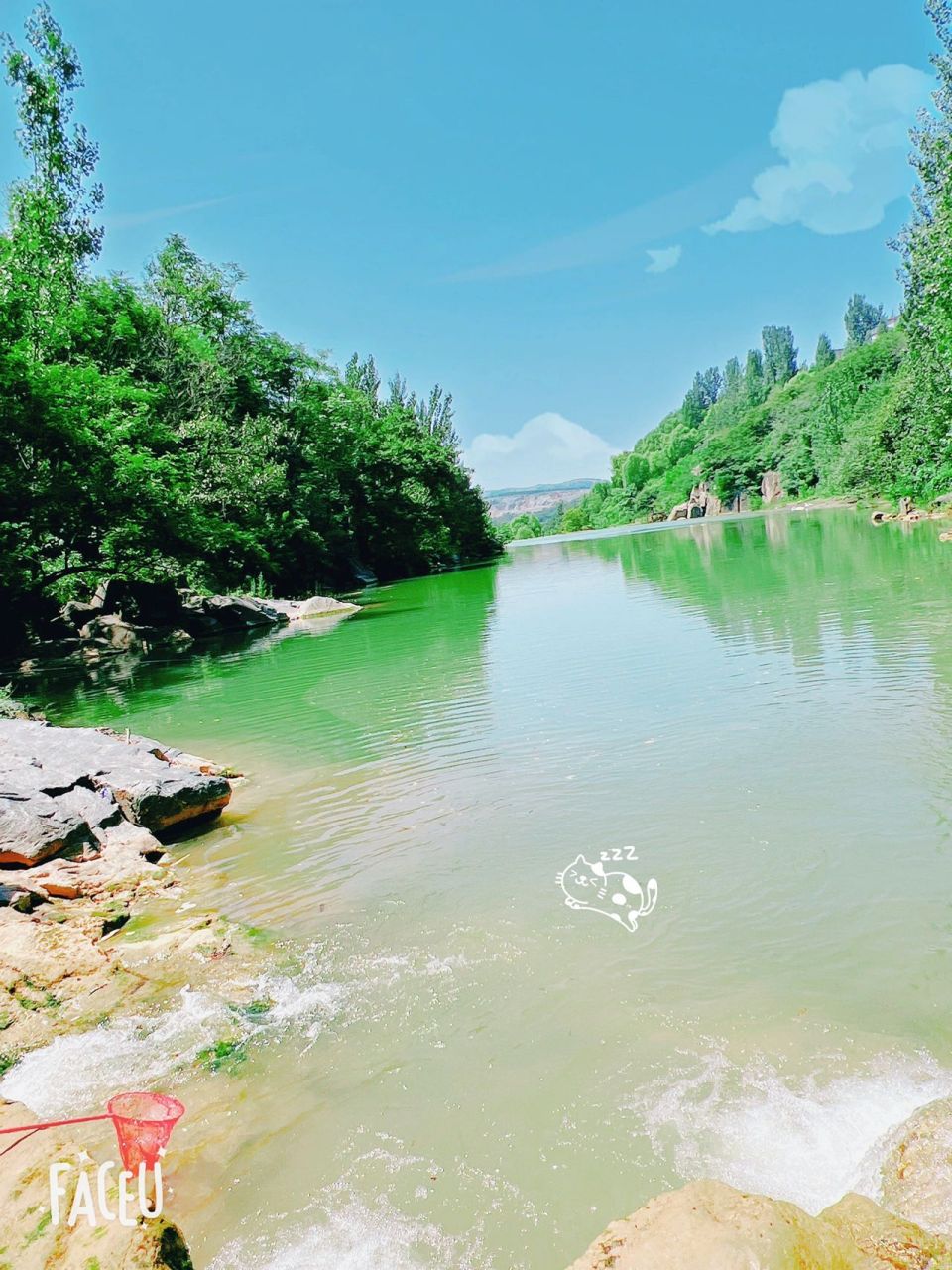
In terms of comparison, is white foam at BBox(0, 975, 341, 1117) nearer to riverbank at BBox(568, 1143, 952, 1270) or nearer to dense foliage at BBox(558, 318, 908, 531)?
riverbank at BBox(568, 1143, 952, 1270)

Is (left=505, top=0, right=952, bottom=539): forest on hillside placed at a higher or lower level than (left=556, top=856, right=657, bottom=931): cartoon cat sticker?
higher

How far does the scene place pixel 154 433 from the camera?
23547 millimetres

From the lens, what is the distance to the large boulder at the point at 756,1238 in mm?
2174

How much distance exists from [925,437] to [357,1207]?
129ft

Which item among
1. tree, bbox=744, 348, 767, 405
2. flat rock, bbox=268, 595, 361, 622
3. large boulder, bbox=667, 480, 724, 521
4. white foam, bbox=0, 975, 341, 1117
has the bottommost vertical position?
white foam, bbox=0, 975, 341, 1117

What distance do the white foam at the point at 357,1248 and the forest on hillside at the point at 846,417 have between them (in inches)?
956

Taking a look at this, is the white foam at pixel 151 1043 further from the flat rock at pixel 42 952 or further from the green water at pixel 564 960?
the flat rock at pixel 42 952

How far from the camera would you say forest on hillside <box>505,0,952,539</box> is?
2270 cm

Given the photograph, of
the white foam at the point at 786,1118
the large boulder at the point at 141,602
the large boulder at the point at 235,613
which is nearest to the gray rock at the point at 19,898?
the white foam at the point at 786,1118

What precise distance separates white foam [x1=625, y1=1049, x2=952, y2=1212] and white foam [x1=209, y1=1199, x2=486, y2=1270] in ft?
3.35

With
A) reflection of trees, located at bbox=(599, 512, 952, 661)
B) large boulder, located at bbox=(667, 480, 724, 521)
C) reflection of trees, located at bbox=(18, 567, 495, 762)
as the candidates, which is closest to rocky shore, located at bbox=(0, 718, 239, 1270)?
reflection of trees, located at bbox=(18, 567, 495, 762)

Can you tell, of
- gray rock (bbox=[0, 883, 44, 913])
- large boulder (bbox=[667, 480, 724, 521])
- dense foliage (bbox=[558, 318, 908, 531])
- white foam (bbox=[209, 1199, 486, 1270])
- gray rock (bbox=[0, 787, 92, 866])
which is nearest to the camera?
white foam (bbox=[209, 1199, 486, 1270])

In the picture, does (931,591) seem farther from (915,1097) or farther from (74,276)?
(74,276)

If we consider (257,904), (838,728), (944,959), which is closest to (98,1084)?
(257,904)
